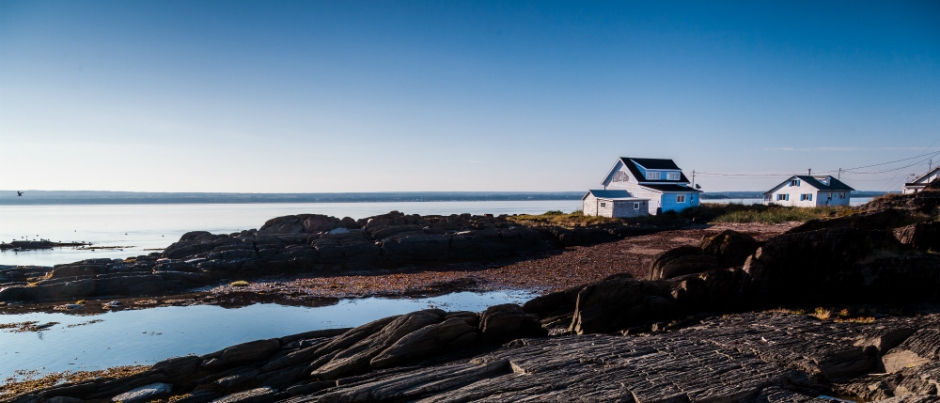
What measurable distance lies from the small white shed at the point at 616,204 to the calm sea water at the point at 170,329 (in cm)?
3744

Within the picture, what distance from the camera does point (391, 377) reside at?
42.7ft

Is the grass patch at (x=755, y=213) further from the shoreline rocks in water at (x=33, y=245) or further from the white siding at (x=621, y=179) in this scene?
the shoreline rocks in water at (x=33, y=245)

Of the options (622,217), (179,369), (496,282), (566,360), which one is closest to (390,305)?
(496,282)

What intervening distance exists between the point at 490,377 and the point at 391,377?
2.81 metres

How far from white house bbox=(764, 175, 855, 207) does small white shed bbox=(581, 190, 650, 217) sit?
2241 centimetres

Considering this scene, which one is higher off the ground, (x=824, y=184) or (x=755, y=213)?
(x=824, y=184)

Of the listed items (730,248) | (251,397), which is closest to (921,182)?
(730,248)

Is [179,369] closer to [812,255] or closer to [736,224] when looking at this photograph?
[812,255]

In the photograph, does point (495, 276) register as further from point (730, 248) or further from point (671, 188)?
point (671, 188)

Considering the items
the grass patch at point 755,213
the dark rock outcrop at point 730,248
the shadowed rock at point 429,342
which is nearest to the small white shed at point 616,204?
the grass patch at point 755,213

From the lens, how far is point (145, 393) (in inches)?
556

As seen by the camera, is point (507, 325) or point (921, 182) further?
point (921, 182)

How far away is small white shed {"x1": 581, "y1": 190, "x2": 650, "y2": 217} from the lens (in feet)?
206

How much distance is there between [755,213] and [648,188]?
13277 mm
